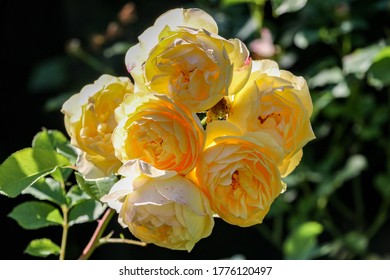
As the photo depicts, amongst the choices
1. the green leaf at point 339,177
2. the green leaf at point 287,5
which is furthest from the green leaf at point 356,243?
the green leaf at point 287,5

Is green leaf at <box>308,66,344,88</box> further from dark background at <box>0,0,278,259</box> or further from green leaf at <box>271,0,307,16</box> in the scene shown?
dark background at <box>0,0,278,259</box>

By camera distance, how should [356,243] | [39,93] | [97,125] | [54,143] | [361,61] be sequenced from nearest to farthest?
[97,125]
[54,143]
[361,61]
[356,243]
[39,93]

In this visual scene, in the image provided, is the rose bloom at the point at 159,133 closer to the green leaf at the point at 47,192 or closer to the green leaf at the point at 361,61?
the green leaf at the point at 47,192

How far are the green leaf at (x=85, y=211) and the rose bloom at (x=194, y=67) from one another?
0.28 meters

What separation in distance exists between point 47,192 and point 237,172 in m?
0.37

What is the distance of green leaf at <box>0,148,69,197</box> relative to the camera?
0.85 m

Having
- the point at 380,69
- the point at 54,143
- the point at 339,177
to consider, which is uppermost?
the point at 54,143

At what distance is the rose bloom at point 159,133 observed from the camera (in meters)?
0.72

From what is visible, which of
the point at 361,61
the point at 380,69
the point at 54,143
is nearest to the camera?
the point at 54,143

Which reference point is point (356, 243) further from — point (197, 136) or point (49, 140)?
point (197, 136)

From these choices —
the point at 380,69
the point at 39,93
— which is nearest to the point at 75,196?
the point at 380,69

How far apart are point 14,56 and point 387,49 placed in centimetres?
168

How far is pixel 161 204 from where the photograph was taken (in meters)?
0.71
